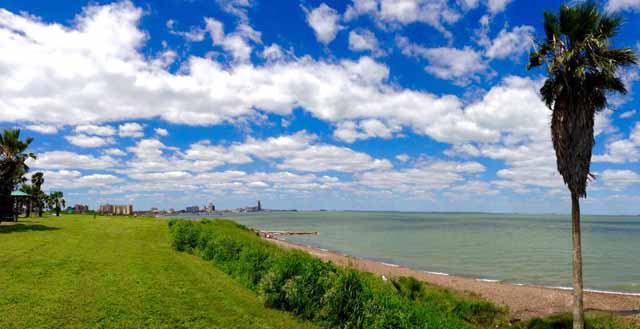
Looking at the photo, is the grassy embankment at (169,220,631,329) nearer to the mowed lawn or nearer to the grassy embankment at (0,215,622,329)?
Result: the grassy embankment at (0,215,622,329)

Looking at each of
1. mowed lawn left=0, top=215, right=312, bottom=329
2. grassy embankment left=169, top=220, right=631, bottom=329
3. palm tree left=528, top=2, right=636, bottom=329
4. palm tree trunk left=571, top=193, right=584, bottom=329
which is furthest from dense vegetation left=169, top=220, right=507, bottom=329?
palm tree left=528, top=2, right=636, bottom=329

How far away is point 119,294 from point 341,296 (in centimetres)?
799

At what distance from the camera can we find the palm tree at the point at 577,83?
→ 12.5 m

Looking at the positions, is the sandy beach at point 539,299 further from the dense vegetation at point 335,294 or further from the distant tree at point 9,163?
the distant tree at point 9,163

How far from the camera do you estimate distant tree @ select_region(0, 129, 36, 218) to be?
34531 mm

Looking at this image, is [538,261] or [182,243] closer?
[182,243]

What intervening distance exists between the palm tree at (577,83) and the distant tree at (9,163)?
4374 cm

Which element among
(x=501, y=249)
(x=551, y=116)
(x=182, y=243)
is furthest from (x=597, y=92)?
(x=501, y=249)

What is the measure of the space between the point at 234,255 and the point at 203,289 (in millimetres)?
4031

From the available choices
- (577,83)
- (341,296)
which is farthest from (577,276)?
(341,296)

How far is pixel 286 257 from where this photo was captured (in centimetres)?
1355

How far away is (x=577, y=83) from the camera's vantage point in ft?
42.6

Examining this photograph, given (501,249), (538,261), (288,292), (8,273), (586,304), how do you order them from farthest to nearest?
(501,249)
(538,261)
(586,304)
(8,273)
(288,292)

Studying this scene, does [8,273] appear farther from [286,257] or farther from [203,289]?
[286,257]
